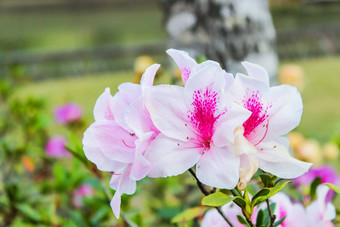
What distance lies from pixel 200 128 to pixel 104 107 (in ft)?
0.41

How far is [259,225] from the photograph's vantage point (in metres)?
0.51

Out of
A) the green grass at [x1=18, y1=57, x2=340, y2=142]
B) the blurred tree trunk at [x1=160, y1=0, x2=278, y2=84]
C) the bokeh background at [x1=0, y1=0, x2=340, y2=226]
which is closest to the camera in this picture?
the bokeh background at [x1=0, y1=0, x2=340, y2=226]

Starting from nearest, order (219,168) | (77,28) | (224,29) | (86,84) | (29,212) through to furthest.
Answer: (219,168) → (29,212) → (224,29) → (86,84) → (77,28)

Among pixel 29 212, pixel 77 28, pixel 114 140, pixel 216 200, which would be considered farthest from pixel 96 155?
pixel 77 28

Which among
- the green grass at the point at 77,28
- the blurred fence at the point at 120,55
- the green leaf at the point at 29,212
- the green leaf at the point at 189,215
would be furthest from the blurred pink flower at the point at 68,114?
the green grass at the point at 77,28

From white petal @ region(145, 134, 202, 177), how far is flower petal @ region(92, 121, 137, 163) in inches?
1.3

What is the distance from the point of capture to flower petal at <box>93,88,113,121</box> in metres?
0.52

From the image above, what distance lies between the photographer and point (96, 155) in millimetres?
521

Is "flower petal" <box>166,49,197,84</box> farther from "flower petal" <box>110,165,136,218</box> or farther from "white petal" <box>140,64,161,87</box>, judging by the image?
"flower petal" <box>110,165,136,218</box>

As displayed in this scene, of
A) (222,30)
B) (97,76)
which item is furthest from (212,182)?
(97,76)

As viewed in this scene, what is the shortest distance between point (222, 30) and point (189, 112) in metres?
0.95

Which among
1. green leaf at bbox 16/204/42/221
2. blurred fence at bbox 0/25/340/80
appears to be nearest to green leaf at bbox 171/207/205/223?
green leaf at bbox 16/204/42/221

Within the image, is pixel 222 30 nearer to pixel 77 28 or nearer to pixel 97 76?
pixel 97 76

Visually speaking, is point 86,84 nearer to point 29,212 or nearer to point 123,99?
point 29,212
